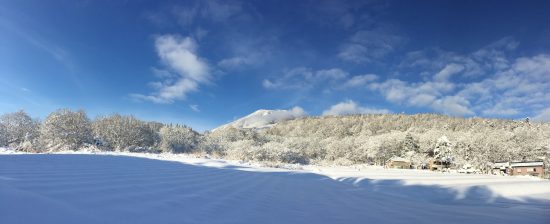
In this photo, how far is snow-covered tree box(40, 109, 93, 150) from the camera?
19.6 meters

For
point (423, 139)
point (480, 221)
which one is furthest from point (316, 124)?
point (480, 221)

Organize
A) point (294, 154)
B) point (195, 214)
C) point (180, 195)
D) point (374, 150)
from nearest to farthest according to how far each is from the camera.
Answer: point (195, 214) < point (180, 195) < point (294, 154) < point (374, 150)

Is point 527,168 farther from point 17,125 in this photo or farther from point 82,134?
point 17,125

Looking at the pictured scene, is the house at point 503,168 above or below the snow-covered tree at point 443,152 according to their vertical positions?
below

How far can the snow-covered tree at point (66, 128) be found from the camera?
64.3ft

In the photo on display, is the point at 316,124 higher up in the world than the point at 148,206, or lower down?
higher up

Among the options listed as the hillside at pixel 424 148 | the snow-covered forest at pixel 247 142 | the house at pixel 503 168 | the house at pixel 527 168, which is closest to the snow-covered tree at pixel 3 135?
the snow-covered forest at pixel 247 142

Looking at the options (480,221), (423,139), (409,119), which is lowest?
(480,221)

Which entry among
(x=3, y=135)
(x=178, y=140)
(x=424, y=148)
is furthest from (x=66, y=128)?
(x=424, y=148)

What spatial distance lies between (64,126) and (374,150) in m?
29.6

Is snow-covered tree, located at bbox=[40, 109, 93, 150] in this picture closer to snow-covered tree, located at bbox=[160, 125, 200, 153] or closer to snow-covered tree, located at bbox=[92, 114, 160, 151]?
snow-covered tree, located at bbox=[92, 114, 160, 151]

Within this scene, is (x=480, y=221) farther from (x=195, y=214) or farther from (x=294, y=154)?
(x=294, y=154)

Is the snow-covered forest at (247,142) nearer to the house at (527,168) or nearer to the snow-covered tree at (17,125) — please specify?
the snow-covered tree at (17,125)

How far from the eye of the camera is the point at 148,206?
6.67 feet
